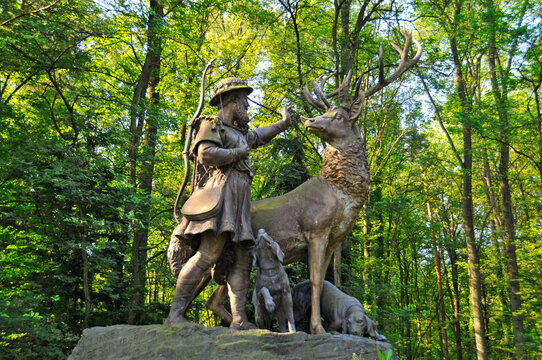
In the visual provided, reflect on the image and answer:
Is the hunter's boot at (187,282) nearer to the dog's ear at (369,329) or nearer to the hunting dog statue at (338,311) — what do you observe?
the hunting dog statue at (338,311)

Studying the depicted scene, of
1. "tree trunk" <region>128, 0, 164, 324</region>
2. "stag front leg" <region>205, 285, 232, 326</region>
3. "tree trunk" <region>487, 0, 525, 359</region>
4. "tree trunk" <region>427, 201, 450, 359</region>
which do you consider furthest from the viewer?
"tree trunk" <region>427, 201, 450, 359</region>

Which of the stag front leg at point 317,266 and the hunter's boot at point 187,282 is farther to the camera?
the stag front leg at point 317,266

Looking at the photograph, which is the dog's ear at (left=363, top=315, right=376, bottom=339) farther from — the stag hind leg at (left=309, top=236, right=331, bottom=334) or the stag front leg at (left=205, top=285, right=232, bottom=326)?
the stag front leg at (left=205, top=285, right=232, bottom=326)

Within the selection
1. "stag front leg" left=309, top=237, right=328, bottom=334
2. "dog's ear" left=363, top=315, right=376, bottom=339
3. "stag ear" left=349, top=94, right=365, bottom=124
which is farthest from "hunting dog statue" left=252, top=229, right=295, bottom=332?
"stag ear" left=349, top=94, right=365, bottom=124

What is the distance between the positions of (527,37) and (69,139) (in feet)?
36.3

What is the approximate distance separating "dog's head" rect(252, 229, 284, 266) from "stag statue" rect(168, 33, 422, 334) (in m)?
0.28

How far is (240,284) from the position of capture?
4480 mm

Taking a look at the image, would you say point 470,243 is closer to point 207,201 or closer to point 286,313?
point 286,313

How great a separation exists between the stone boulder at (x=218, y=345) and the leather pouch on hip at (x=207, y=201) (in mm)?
1013

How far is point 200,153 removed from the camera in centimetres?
441

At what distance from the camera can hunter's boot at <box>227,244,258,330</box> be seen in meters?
4.34

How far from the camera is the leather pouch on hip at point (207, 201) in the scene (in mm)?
4285

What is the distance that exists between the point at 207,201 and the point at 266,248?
74cm

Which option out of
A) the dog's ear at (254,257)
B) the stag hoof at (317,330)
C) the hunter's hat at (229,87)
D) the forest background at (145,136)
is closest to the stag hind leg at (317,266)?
the stag hoof at (317,330)
